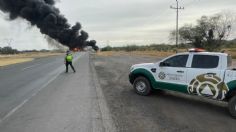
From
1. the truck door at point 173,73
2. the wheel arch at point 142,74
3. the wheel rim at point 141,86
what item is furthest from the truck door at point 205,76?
the wheel rim at point 141,86

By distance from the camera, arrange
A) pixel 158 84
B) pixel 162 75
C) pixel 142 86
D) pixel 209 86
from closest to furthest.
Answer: pixel 209 86, pixel 162 75, pixel 158 84, pixel 142 86

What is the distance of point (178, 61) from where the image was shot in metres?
10.5

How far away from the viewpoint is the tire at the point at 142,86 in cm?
1151

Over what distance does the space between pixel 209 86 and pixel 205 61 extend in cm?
82

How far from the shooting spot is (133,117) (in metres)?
8.10

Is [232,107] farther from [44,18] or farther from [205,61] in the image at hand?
[44,18]

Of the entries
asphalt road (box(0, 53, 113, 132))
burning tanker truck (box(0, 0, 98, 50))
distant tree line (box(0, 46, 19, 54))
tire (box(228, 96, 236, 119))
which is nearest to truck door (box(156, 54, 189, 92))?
tire (box(228, 96, 236, 119))

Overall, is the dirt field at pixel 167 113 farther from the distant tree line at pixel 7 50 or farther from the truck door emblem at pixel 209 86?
the distant tree line at pixel 7 50

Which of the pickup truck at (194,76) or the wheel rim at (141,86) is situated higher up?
the pickup truck at (194,76)

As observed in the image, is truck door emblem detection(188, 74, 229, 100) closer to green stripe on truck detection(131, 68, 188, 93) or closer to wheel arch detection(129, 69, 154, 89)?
green stripe on truck detection(131, 68, 188, 93)

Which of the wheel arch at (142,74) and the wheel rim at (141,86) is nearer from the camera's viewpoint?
the wheel arch at (142,74)

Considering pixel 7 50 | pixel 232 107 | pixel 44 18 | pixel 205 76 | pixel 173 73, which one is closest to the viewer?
pixel 232 107

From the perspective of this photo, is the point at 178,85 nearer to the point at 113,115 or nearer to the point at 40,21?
the point at 113,115

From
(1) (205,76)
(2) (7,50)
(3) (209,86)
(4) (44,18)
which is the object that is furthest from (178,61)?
(2) (7,50)
